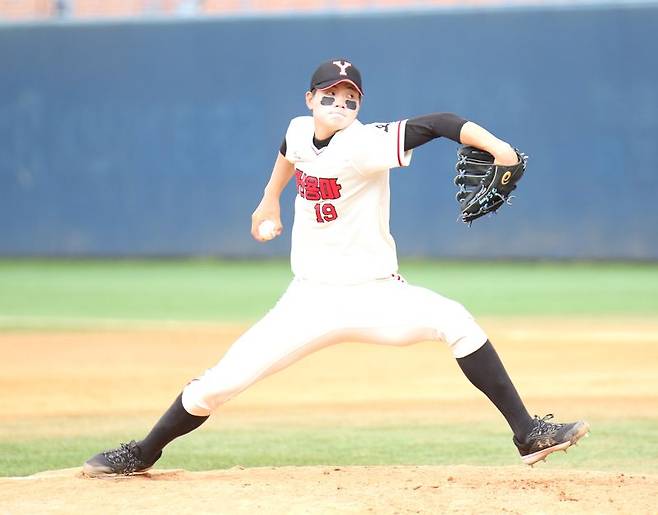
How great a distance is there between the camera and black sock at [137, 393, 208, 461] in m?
4.82

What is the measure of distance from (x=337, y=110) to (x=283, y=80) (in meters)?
13.9

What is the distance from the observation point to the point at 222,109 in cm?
1862

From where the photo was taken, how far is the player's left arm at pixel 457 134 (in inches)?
171

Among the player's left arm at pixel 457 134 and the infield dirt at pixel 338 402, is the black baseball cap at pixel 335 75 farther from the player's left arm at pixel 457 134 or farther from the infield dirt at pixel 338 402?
the infield dirt at pixel 338 402

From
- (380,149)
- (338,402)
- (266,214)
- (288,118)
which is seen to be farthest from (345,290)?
(288,118)

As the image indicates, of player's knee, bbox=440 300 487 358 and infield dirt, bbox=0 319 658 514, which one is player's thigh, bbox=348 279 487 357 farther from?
infield dirt, bbox=0 319 658 514

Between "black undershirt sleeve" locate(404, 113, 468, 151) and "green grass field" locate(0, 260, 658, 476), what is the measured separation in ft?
6.04

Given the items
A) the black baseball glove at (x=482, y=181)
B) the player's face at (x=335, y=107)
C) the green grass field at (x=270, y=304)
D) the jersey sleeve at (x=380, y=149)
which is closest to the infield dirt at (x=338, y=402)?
the green grass field at (x=270, y=304)

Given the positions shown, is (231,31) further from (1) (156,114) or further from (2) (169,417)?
(2) (169,417)

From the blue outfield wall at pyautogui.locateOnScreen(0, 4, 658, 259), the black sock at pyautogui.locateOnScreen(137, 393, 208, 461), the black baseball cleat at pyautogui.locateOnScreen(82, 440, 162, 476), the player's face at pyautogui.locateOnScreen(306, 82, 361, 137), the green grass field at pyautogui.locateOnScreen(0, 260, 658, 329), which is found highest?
the blue outfield wall at pyautogui.locateOnScreen(0, 4, 658, 259)

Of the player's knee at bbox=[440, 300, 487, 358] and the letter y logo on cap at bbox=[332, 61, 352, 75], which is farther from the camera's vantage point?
the letter y logo on cap at bbox=[332, 61, 352, 75]

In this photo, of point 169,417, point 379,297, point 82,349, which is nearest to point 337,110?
point 379,297

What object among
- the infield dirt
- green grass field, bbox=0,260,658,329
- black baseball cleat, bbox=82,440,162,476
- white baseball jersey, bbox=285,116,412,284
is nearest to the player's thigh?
white baseball jersey, bbox=285,116,412,284

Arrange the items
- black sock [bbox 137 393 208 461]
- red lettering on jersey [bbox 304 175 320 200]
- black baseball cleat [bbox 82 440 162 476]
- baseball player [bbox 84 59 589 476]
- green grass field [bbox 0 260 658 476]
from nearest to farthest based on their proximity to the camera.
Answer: baseball player [bbox 84 59 589 476]
red lettering on jersey [bbox 304 175 320 200]
black sock [bbox 137 393 208 461]
black baseball cleat [bbox 82 440 162 476]
green grass field [bbox 0 260 658 476]
